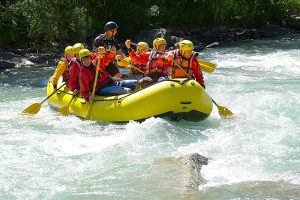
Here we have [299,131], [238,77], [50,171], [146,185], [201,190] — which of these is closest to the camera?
[201,190]

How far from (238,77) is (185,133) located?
5.14 metres

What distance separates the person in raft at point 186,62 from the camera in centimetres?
776

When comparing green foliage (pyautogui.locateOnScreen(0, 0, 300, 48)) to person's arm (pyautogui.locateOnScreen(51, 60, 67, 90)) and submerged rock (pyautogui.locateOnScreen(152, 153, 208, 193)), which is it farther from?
submerged rock (pyautogui.locateOnScreen(152, 153, 208, 193))

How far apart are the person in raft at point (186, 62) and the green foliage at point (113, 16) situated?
8.50 metres

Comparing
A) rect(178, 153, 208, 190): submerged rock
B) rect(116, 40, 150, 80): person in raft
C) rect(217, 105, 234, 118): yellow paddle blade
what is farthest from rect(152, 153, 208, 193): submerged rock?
rect(116, 40, 150, 80): person in raft

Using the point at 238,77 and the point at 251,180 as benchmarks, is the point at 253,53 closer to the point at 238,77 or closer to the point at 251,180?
the point at 238,77

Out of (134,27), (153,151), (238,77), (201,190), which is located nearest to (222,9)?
(134,27)

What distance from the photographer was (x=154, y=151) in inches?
251

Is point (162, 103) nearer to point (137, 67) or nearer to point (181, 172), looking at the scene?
point (137, 67)

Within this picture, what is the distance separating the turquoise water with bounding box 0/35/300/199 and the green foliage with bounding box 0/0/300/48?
5842 millimetres

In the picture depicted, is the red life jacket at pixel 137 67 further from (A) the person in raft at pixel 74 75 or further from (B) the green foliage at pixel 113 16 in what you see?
(B) the green foliage at pixel 113 16

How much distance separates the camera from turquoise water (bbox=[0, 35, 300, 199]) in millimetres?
4984

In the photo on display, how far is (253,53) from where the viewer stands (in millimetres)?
16391

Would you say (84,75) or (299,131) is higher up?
(84,75)
